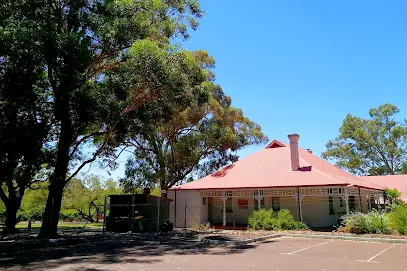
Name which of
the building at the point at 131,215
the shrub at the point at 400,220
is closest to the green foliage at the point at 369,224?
the shrub at the point at 400,220

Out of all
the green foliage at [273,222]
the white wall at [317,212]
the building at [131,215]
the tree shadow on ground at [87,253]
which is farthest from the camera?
the white wall at [317,212]

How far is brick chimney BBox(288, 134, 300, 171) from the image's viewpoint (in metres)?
26.4

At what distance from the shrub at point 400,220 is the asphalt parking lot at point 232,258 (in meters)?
3.30

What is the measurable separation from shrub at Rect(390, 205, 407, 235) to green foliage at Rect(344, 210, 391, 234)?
1.40 ft

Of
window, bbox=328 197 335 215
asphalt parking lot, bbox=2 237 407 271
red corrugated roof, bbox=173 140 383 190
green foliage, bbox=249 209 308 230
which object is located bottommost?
asphalt parking lot, bbox=2 237 407 271

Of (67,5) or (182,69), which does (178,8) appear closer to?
(182,69)

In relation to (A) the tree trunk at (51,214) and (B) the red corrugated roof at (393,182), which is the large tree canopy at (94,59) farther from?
(B) the red corrugated roof at (393,182)

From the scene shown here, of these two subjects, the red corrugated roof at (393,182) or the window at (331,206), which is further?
the red corrugated roof at (393,182)

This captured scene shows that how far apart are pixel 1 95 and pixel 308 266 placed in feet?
48.1

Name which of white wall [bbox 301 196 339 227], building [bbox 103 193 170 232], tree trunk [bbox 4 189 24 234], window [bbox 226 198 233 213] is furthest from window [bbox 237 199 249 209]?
tree trunk [bbox 4 189 24 234]

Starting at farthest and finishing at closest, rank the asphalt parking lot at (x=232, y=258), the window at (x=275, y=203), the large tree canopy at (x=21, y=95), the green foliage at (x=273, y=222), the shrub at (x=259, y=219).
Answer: the window at (x=275, y=203), the shrub at (x=259, y=219), the green foliage at (x=273, y=222), the large tree canopy at (x=21, y=95), the asphalt parking lot at (x=232, y=258)

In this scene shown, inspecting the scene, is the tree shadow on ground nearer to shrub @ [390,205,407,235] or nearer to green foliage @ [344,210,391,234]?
green foliage @ [344,210,391,234]

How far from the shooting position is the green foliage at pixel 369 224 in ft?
65.2

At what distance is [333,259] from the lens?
12070 mm
